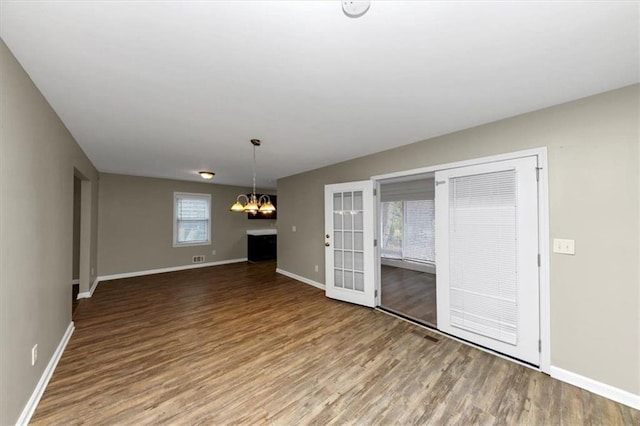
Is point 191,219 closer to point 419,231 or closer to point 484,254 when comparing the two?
point 419,231

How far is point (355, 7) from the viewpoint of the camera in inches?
45.0

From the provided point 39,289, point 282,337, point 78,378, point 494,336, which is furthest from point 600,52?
point 78,378

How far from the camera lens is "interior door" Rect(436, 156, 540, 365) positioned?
233 cm

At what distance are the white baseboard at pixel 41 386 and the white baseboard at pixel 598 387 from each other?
4229 millimetres

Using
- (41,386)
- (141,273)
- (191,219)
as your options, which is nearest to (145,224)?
(191,219)

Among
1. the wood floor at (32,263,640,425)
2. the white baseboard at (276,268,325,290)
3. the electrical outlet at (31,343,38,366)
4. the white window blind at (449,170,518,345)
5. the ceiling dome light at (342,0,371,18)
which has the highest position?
the ceiling dome light at (342,0,371,18)

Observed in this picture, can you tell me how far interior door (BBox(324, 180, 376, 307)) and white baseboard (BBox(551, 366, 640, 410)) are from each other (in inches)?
82.6

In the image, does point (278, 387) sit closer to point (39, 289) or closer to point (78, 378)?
point (78, 378)

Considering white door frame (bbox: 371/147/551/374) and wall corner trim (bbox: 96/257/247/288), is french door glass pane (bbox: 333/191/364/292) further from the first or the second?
wall corner trim (bbox: 96/257/247/288)

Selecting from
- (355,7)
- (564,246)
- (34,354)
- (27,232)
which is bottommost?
(34,354)

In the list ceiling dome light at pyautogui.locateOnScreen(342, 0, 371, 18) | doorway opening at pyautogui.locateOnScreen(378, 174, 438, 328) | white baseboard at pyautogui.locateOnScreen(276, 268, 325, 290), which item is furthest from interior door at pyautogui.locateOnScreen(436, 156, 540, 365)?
white baseboard at pyautogui.locateOnScreen(276, 268, 325, 290)

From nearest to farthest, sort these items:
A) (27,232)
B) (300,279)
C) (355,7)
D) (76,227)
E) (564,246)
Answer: (355,7)
(27,232)
(564,246)
(76,227)
(300,279)

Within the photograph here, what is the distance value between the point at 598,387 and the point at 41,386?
4586 millimetres

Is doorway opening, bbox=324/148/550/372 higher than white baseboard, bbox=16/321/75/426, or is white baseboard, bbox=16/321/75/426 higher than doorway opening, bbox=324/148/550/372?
doorway opening, bbox=324/148/550/372
